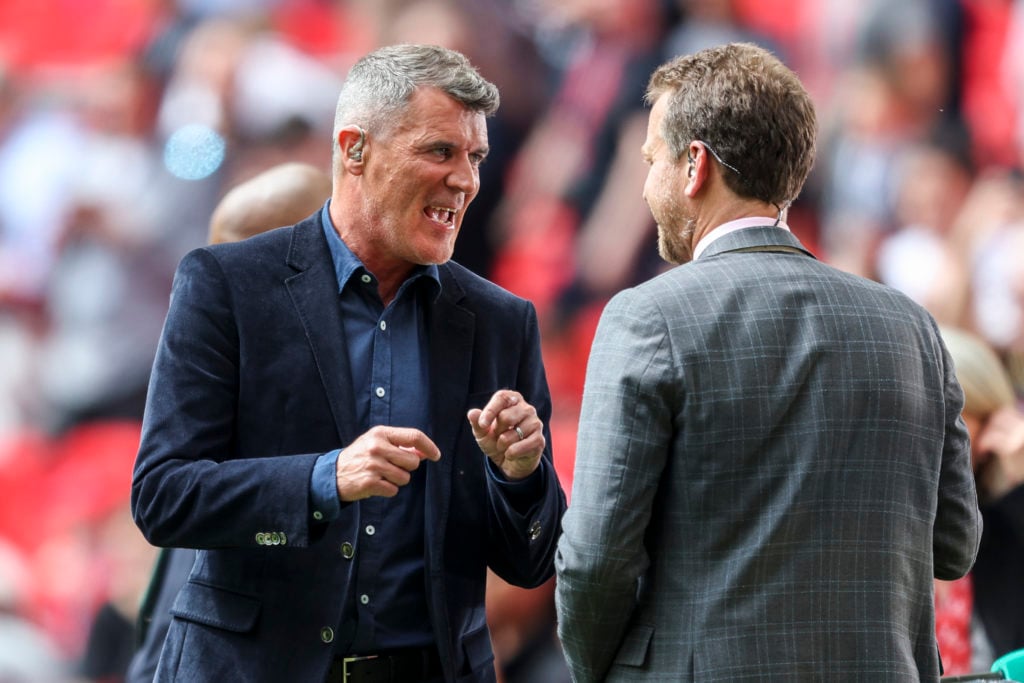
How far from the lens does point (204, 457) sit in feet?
6.66

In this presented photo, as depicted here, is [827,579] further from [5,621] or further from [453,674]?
[5,621]

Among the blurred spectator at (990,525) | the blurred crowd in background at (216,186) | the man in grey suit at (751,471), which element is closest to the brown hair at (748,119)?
the man in grey suit at (751,471)

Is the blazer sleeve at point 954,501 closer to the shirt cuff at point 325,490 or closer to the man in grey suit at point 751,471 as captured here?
the man in grey suit at point 751,471

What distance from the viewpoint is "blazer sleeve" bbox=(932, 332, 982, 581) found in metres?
1.97

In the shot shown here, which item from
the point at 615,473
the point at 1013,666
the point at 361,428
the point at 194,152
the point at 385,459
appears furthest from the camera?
the point at 194,152

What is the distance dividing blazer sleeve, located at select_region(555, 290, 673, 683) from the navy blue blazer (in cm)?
36

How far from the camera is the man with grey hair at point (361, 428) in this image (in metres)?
1.98

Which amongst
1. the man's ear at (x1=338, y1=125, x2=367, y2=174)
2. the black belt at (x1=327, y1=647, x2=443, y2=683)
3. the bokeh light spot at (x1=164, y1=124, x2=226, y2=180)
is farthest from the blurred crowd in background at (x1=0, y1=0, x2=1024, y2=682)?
the black belt at (x1=327, y1=647, x2=443, y2=683)

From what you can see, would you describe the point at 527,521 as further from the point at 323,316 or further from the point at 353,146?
the point at 353,146

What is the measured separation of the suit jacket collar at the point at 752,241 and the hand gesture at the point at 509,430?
38 centimetres

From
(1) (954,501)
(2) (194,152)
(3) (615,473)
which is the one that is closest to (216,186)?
(2) (194,152)

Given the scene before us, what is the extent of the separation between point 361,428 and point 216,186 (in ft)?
6.66

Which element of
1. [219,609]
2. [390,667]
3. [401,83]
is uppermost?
[401,83]

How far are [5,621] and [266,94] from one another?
1843 millimetres
